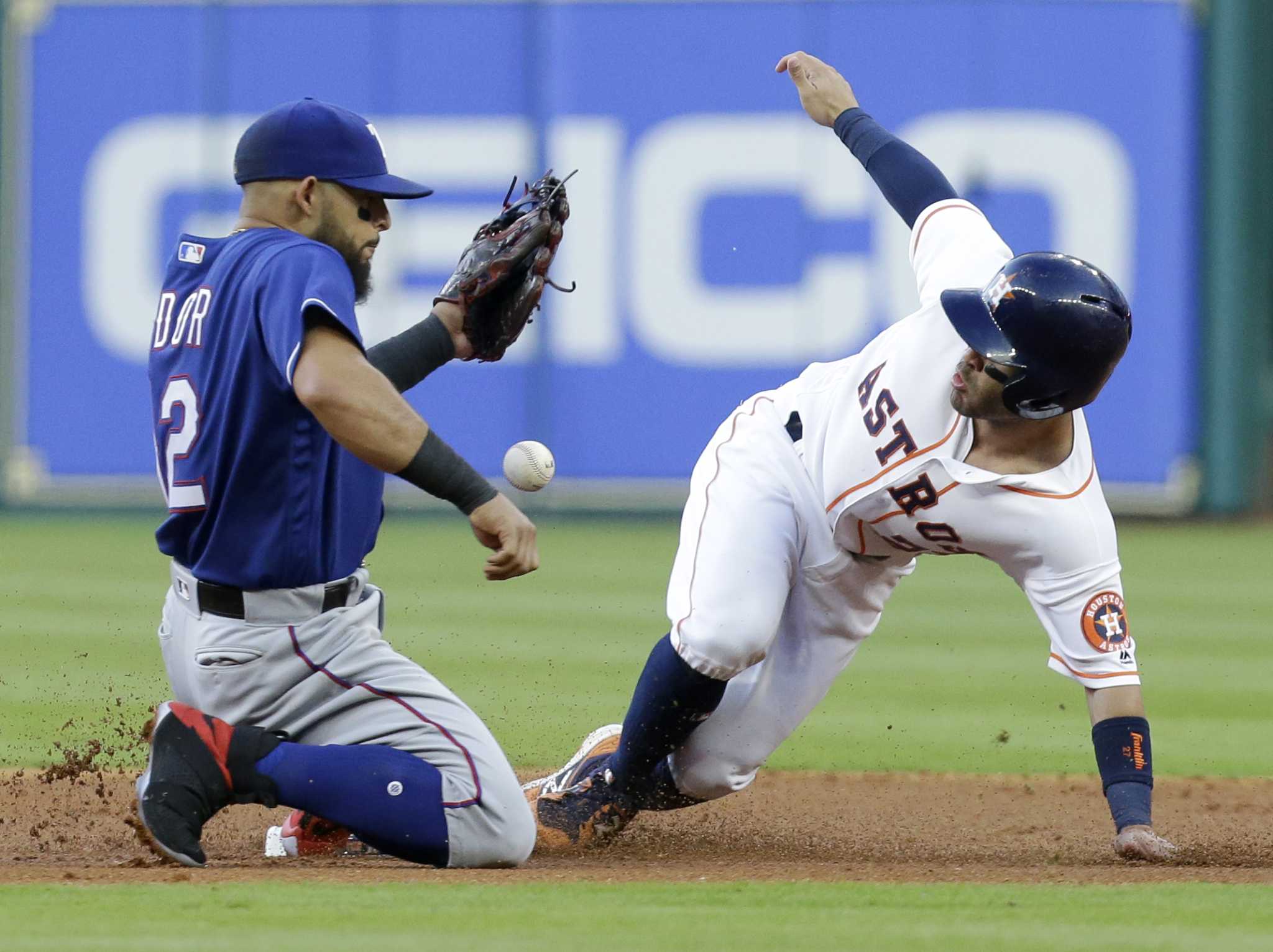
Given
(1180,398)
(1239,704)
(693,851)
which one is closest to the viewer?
(693,851)

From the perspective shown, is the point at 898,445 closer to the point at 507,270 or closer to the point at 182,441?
the point at 507,270

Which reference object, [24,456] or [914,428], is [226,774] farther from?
[24,456]

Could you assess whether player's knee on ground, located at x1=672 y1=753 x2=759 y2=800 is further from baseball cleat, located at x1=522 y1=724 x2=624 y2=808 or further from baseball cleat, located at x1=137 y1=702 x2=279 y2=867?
baseball cleat, located at x1=137 y1=702 x2=279 y2=867

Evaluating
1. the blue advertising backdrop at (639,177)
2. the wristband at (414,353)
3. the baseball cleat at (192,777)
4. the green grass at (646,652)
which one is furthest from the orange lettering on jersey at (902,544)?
the blue advertising backdrop at (639,177)

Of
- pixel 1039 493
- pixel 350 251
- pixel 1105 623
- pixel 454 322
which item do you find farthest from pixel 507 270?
pixel 1105 623

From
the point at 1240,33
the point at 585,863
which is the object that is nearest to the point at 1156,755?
the point at 585,863

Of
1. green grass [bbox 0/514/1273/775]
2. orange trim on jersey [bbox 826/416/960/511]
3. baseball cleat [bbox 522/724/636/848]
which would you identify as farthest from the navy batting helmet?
green grass [bbox 0/514/1273/775]
